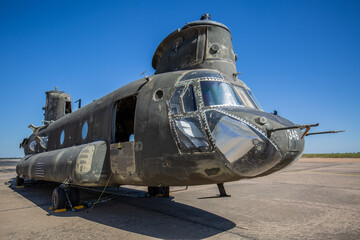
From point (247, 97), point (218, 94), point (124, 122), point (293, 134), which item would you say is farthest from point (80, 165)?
point (293, 134)

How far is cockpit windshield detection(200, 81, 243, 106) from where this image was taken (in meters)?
4.18

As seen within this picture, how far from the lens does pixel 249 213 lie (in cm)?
547

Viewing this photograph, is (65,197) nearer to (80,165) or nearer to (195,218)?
(80,165)

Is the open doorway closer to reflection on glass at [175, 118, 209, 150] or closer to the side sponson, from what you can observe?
the side sponson

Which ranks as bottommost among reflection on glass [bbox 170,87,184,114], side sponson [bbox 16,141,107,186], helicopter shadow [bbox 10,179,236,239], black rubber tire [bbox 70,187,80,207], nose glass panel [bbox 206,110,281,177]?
helicopter shadow [bbox 10,179,236,239]

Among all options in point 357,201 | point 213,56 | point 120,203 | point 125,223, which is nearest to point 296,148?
point 213,56

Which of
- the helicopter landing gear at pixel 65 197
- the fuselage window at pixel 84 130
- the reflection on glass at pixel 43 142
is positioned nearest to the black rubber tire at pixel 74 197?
the helicopter landing gear at pixel 65 197

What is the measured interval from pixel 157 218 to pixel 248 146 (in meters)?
2.80

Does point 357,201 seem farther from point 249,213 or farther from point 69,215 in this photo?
point 69,215

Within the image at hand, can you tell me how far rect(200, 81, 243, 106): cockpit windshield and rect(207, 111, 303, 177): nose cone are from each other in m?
0.51

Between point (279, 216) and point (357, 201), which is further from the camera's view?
point (357, 201)

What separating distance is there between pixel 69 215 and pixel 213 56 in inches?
194

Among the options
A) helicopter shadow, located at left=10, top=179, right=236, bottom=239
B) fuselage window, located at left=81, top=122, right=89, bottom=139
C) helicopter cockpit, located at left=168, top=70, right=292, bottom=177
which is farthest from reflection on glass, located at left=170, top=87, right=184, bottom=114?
fuselage window, located at left=81, top=122, right=89, bottom=139

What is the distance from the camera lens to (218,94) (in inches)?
169
